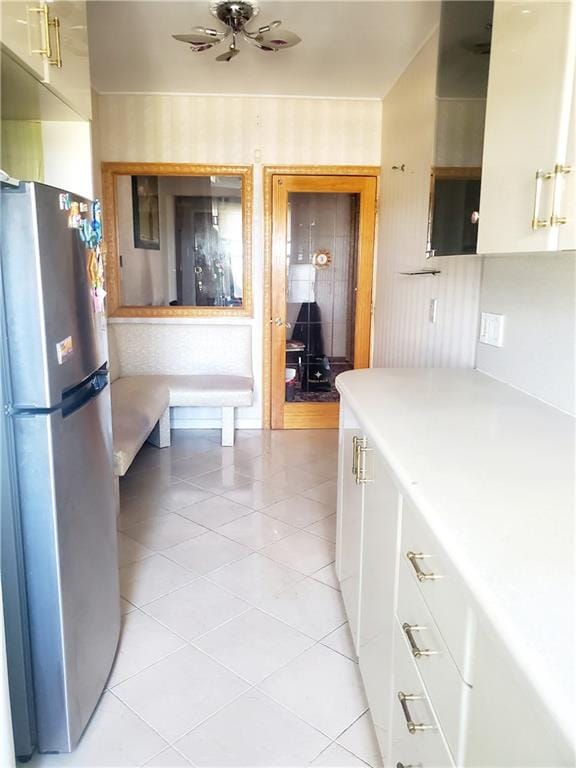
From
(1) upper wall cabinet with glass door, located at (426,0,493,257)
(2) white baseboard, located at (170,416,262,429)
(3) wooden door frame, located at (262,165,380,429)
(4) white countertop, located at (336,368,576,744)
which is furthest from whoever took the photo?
(2) white baseboard, located at (170,416,262,429)

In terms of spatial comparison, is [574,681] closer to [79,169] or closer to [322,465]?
[79,169]

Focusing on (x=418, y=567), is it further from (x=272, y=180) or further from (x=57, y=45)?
(x=272, y=180)

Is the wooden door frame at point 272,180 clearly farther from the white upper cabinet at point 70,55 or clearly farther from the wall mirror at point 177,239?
the white upper cabinet at point 70,55

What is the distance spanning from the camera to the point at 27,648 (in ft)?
4.60

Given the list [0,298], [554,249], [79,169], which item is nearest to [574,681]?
[554,249]

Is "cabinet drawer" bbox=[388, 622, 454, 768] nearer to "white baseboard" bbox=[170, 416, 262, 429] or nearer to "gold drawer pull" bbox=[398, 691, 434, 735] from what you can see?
"gold drawer pull" bbox=[398, 691, 434, 735]

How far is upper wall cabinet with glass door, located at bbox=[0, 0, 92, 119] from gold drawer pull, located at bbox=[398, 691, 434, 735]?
1691mm

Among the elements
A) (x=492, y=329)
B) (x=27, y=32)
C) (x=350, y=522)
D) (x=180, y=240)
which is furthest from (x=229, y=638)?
(x=180, y=240)

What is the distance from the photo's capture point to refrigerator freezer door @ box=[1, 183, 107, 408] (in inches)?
48.1

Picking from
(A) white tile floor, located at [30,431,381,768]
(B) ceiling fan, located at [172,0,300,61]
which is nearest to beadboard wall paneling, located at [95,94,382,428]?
(B) ceiling fan, located at [172,0,300,61]

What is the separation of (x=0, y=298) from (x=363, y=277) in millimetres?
3492

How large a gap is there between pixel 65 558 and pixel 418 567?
0.91m

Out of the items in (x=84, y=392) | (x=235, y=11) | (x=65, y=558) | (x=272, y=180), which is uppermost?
(x=235, y=11)

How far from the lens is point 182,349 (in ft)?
14.6
